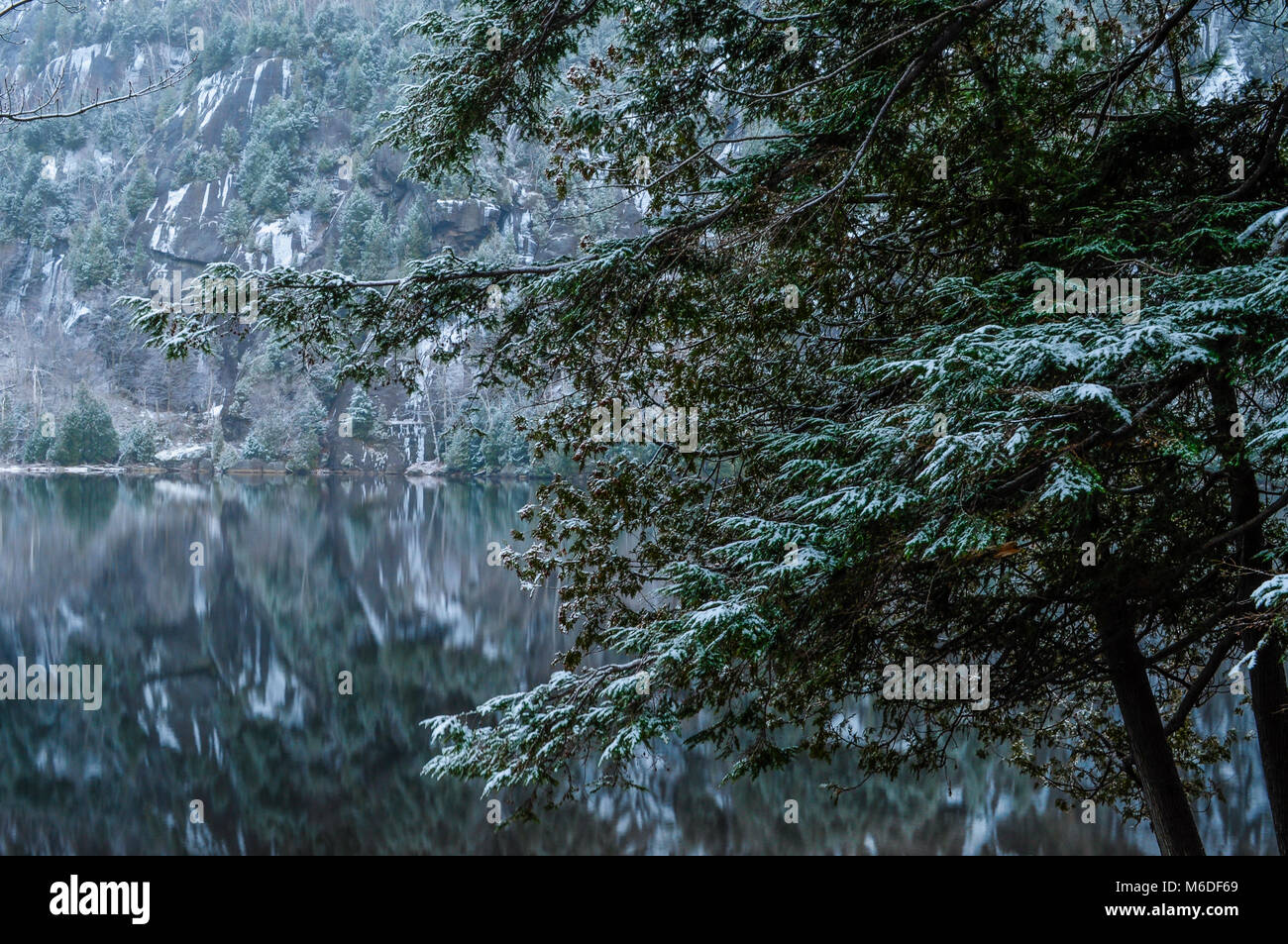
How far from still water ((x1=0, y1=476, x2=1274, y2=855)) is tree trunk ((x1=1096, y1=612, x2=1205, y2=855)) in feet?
11.9

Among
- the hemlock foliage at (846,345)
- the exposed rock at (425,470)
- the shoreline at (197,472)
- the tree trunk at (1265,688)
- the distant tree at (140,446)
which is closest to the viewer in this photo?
the hemlock foliage at (846,345)

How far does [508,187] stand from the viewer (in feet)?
232

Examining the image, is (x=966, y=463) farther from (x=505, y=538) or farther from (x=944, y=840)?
(x=505, y=538)

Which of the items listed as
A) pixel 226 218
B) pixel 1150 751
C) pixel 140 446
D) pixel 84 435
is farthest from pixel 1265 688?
pixel 226 218

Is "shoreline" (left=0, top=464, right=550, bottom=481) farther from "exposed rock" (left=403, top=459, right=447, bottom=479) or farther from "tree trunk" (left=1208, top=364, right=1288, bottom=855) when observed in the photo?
"tree trunk" (left=1208, top=364, right=1288, bottom=855)

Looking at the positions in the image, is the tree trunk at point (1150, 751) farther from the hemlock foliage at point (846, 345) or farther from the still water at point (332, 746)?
the still water at point (332, 746)

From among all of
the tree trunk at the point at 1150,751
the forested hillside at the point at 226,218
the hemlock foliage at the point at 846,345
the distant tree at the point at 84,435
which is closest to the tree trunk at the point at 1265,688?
the hemlock foliage at the point at 846,345

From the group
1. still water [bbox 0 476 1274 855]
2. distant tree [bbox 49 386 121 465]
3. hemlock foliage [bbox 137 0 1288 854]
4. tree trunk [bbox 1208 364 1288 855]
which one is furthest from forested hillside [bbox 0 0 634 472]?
tree trunk [bbox 1208 364 1288 855]

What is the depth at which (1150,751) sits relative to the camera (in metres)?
4.77

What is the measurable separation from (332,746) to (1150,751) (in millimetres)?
14140

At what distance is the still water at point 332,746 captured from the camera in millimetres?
12523

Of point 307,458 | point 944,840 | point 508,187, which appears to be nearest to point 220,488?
point 307,458

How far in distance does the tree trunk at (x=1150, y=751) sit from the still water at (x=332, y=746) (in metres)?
3.64

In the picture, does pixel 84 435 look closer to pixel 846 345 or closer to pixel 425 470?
pixel 425 470
